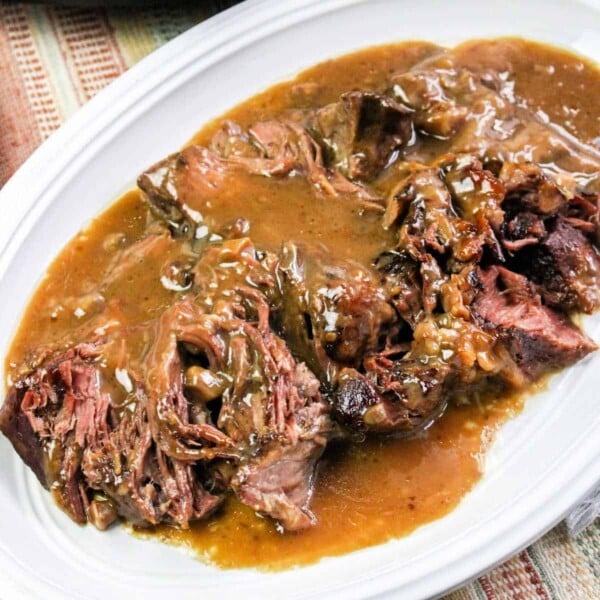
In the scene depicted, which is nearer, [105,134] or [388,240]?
[388,240]

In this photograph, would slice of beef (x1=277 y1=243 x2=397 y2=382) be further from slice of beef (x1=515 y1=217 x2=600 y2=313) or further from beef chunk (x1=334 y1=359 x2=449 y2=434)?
slice of beef (x1=515 y1=217 x2=600 y2=313)

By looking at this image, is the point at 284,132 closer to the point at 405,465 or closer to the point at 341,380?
the point at 341,380

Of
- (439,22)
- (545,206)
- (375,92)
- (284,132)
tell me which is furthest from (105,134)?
(545,206)

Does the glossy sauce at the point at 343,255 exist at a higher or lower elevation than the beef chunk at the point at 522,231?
lower

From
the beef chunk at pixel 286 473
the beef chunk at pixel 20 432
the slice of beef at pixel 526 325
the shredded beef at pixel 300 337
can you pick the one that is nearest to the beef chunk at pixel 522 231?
the shredded beef at pixel 300 337

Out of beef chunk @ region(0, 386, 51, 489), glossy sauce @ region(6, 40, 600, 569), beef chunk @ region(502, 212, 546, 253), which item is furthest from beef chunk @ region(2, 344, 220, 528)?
beef chunk @ region(502, 212, 546, 253)

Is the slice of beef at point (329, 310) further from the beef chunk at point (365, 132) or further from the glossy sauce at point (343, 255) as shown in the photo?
the beef chunk at point (365, 132)
